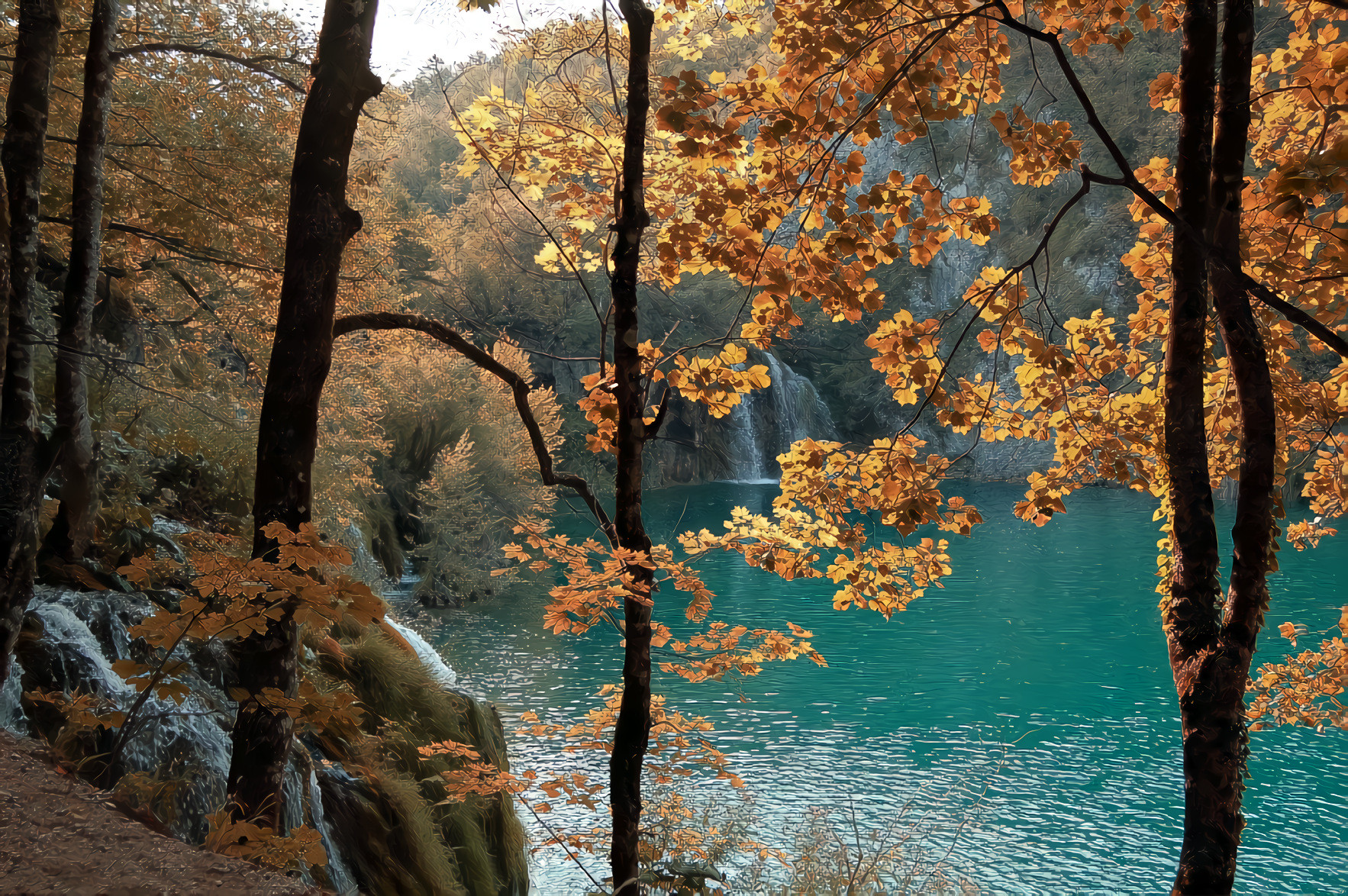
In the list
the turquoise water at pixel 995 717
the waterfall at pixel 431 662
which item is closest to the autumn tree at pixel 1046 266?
the turquoise water at pixel 995 717

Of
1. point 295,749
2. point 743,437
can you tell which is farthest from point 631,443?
point 743,437

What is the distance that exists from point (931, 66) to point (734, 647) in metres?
2.82

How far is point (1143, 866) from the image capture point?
26.7 feet

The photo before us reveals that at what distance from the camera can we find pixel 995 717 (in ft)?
39.3

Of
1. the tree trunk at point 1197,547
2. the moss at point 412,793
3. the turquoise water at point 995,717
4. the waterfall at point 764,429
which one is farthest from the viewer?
the waterfall at point 764,429

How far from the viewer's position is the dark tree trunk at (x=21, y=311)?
12.7ft

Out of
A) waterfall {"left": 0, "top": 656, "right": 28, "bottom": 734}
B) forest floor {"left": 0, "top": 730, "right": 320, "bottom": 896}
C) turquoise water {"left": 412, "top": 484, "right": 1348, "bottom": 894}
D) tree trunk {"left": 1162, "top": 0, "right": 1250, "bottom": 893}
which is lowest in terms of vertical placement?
turquoise water {"left": 412, "top": 484, "right": 1348, "bottom": 894}

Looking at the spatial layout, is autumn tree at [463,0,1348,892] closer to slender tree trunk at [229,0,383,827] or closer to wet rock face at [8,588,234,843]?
slender tree trunk at [229,0,383,827]

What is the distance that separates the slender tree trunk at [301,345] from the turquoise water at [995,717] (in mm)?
4094

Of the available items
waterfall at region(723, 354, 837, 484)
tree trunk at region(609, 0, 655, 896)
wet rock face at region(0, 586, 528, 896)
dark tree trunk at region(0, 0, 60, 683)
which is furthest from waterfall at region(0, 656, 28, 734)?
waterfall at region(723, 354, 837, 484)

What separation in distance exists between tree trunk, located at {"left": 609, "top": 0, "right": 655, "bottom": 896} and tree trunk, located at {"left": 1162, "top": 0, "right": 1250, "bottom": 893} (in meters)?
2.03

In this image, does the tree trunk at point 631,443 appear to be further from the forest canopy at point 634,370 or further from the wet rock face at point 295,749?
the wet rock face at point 295,749

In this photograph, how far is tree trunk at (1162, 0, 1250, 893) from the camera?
2879 mm

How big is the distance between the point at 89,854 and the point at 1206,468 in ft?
11.9
